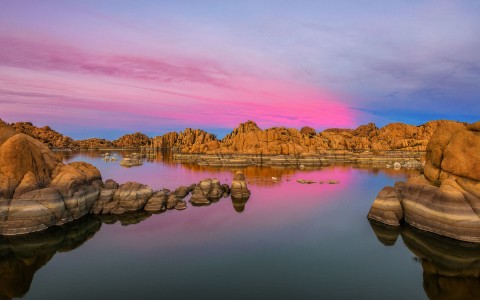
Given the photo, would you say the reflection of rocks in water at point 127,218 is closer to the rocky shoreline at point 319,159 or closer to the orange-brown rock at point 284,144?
the rocky shoreline at point 319,159

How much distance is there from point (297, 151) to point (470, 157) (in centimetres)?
10174

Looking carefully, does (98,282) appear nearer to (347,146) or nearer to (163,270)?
(163,270)

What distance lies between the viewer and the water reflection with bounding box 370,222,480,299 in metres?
19.8

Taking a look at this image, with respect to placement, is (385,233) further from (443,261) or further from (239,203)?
(239,203)

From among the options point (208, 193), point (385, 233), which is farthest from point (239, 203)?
point (385, 233)

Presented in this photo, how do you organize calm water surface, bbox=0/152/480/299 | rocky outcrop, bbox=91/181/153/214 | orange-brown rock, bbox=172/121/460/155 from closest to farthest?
calm water surface, bbox=0/152/480/299
rocky outcrop, bbox=91/181/153/214
orange-brown rock, bbox=172/121/460/155

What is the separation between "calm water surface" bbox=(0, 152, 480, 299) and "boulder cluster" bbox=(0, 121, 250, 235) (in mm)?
1780

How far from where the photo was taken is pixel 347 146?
571 feet

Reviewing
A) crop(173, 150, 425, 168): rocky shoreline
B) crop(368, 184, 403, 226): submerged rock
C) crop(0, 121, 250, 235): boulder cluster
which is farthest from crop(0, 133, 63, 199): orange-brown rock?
crop(173, 150, 425, 168): rocky shoreline

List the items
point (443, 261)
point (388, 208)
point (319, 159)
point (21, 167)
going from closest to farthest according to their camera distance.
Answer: point (443, 261) < point (21, 167) < point (388, 208) < point (319, 159)

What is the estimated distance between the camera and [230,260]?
24359 mm

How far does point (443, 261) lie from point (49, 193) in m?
36.4

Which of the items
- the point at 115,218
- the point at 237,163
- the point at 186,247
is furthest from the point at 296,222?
the point at 237,163

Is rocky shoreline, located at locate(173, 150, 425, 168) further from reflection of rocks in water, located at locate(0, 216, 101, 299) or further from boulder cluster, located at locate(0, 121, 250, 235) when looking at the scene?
reflection of rocks in water, located at locate(0, 216, 101, 299)
